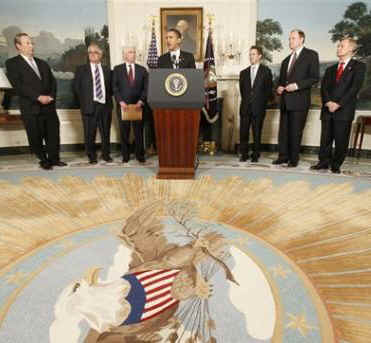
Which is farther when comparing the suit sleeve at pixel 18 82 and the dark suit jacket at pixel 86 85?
the dark suit jacket at pixel 86 85

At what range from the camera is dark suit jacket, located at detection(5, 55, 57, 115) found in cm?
376

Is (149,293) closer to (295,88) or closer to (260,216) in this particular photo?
(260,216)

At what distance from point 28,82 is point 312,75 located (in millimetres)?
3573

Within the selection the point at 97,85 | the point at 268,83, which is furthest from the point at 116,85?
the point at 268,83

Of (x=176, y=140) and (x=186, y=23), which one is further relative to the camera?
(x=186, y=23)

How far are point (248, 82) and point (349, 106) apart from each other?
4.33 ft

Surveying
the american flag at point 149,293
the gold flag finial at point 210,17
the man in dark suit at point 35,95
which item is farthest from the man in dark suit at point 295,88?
the man in dark suit at point 35,95

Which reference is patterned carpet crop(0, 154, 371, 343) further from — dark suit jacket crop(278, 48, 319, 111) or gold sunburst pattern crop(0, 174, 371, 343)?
dark suit jacket crop(278, 48, 319, 111)

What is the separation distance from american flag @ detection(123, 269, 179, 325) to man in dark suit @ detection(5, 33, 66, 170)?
2.87 m

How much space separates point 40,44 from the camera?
16.7 ft

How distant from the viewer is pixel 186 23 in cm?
505

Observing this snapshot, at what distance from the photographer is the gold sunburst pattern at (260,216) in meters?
1.72

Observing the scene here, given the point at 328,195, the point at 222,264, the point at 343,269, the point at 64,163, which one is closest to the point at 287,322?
the point at 222,264

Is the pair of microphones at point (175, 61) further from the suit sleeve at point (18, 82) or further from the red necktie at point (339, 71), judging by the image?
the red necktie at point (339, 71)
